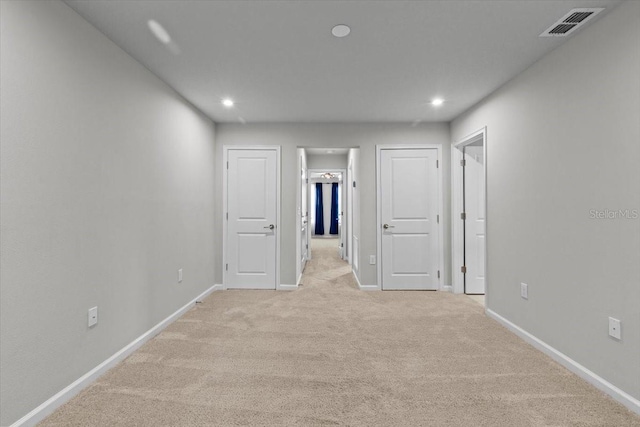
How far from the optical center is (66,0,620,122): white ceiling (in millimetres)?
1902

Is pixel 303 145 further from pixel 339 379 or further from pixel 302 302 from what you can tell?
pixel 339 379

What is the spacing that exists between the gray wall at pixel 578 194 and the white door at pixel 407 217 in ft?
4.25

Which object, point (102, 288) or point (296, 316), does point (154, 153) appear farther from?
point (296, 316)

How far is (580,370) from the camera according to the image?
212cm

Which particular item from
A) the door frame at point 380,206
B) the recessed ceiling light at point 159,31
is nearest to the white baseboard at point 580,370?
the door frame at point 380,206

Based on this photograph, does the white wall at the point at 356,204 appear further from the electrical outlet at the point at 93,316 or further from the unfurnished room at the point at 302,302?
the electrical outlet at the point at 93,316

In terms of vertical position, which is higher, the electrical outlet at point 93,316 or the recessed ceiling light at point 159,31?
the recessed ceiling light at point 159,31

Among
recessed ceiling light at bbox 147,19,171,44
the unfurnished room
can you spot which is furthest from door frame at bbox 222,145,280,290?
recessed ceiling light at bbox 147,19,171,44

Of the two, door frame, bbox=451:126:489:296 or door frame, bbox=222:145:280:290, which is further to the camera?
door frame, bbox=222:145:280:290

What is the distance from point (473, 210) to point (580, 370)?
2362mm

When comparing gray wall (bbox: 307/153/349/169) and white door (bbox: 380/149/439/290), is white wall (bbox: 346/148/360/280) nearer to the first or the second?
white door (bbox: 380/149/439/290)

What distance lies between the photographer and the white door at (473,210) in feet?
13.7

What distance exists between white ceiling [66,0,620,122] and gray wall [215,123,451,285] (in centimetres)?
83

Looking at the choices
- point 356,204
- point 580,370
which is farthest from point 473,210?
point 580,370
